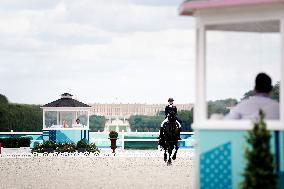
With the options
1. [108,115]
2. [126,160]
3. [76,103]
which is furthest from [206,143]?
[108,115]

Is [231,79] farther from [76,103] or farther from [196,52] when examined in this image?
[76,103]

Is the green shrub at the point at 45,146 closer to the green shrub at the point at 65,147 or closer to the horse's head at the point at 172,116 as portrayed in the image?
the green shrub at the point at 65,147

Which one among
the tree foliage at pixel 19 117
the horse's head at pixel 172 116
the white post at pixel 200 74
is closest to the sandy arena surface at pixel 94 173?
the horse's head at pixel 172 116

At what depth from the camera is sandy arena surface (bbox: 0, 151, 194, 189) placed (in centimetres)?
1572

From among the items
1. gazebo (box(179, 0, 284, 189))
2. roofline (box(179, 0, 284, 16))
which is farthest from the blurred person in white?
roofline (box(179, 0, 284, 16))

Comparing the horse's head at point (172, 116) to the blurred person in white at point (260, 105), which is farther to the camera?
the horse's head at point (172, 116)

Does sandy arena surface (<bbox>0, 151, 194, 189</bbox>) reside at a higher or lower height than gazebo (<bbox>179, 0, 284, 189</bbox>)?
lower

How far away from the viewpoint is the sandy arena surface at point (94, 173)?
15719 millimetres

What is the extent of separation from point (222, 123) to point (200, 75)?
0.63 m

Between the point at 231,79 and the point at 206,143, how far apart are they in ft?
3.93

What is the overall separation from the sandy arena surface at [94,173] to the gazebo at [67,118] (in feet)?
15.1

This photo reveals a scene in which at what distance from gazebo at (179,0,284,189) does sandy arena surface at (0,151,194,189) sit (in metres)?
6.13

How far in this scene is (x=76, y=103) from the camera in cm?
3188

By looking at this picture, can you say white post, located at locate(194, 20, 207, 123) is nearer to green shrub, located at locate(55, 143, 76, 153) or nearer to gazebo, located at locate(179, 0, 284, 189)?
gazebo, located at locate(179, 0, 284, 189)
